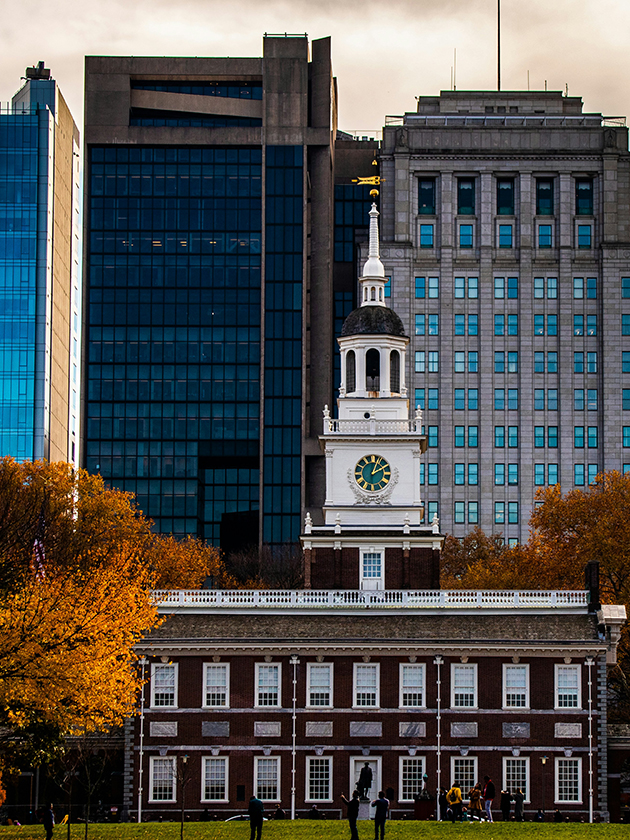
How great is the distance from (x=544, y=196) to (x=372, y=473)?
350 ft

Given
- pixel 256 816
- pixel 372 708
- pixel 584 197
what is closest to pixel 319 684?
pixel 372 708

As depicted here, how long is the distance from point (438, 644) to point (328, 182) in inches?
4885

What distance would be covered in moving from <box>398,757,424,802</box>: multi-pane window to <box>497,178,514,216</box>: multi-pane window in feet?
393

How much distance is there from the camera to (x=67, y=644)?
63781 millimetres

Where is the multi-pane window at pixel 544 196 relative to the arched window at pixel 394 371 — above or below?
above

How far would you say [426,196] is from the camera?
192750mm

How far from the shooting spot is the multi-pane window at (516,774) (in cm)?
8000

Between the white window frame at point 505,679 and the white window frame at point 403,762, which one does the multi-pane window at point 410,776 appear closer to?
the white window frame at point 403,762

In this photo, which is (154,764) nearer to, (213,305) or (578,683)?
(578,683)

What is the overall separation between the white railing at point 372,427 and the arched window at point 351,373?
10.0 feet

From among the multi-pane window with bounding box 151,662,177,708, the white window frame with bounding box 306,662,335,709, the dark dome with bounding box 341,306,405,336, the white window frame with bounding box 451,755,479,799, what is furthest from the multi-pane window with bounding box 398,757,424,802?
the dark dome with bounding box 341,306,405,336

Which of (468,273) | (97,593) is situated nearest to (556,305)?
(468,273)

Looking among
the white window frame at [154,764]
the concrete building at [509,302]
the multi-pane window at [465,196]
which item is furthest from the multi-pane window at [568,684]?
the multi-pane window at [465,196]

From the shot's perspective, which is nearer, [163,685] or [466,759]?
[466,759]
